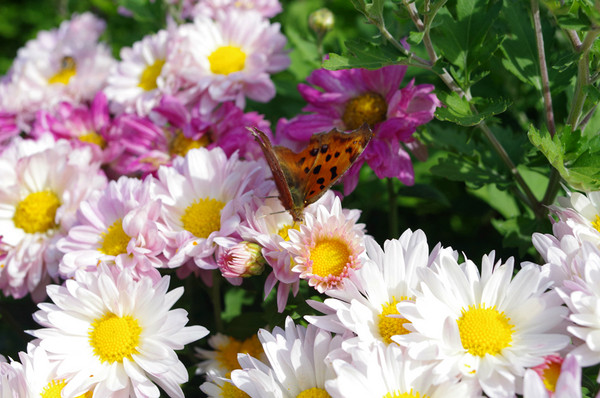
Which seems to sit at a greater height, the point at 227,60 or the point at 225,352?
the point at 227,60

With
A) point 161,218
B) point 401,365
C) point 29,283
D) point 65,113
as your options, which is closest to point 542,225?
point 401,365

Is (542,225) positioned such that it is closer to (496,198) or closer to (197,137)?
(496,198)

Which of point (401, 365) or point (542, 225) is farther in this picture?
point (542, 225)

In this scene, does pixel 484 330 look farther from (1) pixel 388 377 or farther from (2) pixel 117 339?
(2) pixel 117 339

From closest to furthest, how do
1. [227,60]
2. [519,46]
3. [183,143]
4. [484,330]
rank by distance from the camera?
[484,330] → [519,46] → [183,143] → [227,60]

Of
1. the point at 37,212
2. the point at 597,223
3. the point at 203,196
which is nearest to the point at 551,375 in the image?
the point at 597,223

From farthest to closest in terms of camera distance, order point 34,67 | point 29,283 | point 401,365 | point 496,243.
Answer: point 34,67 → point 496,243 → point 29,283 → point 401,365

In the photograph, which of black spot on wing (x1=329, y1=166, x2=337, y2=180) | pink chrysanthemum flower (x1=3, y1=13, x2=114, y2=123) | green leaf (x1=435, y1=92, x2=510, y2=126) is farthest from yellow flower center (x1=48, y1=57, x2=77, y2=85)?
green leaf (x1=435, y1=92, x2=510, y2=126)

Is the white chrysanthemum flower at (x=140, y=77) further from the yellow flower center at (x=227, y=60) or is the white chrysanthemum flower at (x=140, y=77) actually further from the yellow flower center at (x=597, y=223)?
the yellow flower center at (x=597, y=223)
